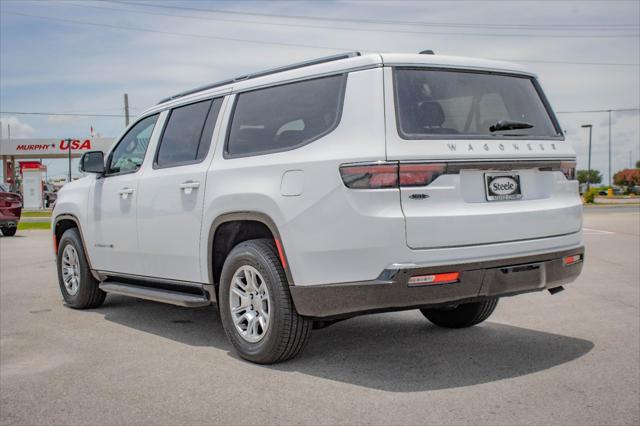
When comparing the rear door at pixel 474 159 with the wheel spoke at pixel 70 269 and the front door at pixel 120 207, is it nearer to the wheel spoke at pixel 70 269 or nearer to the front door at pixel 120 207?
the front door at pixel 120 207

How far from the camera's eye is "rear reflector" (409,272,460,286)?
443cm

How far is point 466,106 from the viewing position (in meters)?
4.84

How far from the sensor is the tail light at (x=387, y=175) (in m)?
4.42

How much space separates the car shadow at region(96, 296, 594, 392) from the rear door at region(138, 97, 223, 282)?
2.25ft

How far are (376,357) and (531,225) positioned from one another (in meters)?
1.45

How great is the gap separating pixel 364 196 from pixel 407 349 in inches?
64.3

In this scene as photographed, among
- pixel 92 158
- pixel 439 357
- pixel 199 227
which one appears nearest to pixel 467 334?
pixel 439 357

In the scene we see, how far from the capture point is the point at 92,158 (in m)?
7.19

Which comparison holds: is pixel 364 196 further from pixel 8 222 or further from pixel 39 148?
pixel 39 148

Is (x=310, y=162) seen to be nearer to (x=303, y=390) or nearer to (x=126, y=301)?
(x=303, y=390)

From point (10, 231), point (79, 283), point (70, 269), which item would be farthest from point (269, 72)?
point (10, 231)

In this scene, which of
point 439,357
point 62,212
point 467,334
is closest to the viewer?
point 439,357

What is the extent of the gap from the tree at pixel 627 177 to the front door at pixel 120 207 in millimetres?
118099

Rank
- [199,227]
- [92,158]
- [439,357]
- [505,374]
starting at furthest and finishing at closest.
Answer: [92,158]
[199,227]
[439,357]
[505,374]
